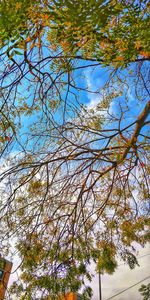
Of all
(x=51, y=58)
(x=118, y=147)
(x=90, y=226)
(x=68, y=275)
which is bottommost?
(x=68, y=275)

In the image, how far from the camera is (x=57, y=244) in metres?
4.38

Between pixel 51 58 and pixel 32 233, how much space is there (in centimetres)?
242

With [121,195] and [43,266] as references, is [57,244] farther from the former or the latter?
[121,195]

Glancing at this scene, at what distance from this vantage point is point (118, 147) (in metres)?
4.41

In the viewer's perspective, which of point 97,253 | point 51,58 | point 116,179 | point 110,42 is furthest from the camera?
point 116,179

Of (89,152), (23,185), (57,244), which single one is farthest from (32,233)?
(89,152)

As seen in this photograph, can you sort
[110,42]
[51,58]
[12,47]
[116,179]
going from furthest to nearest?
[116,179], [51,58], [110,42], [12,47]

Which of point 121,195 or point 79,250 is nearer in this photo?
point 79,250

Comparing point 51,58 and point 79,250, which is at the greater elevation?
point 51,58

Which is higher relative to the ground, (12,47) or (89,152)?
(89,152)

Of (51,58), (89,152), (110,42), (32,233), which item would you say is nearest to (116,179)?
(89,152)

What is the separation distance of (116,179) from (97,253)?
1138 millimetres

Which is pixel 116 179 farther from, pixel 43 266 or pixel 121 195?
pixel 43 266

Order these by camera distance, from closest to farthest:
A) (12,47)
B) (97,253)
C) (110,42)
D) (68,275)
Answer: (12,47) → (110,42) → (68,275) → (97,253)
